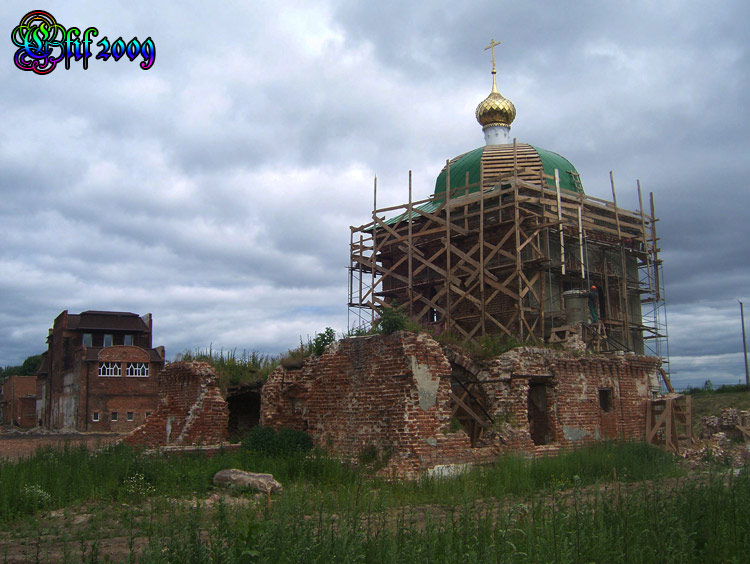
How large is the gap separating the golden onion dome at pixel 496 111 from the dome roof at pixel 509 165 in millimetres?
2310

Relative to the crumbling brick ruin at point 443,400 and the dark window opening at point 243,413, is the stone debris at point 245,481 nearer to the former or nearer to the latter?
the crumbling brick ruin at point 443,400

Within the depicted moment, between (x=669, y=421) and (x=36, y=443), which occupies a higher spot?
(x=669, y=421)

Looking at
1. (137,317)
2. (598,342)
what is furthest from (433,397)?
(137,317)

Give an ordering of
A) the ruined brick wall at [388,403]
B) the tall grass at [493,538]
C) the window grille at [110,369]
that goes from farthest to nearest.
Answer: the window grille at [110,369], the ruined brick wall at [388,403], the tall grass at [493,538]

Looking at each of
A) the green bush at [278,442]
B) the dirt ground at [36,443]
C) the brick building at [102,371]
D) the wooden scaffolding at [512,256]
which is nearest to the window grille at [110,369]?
the brick building at [102,371]

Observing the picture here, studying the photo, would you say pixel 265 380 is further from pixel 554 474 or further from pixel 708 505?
pixel 708 505

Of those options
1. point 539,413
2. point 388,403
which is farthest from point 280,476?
point 539,413

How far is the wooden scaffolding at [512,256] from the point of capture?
2147 centimetres

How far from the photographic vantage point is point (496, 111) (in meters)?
27.9

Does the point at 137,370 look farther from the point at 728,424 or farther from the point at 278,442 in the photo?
the point at 728,424

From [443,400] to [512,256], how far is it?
380 inches

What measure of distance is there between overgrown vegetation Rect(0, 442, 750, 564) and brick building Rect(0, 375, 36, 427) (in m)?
45.0

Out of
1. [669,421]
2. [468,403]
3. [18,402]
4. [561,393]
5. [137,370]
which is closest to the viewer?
[561,393]

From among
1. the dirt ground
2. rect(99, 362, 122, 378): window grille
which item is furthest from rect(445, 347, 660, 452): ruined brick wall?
rect(99, 362, 122, 378): window grille
